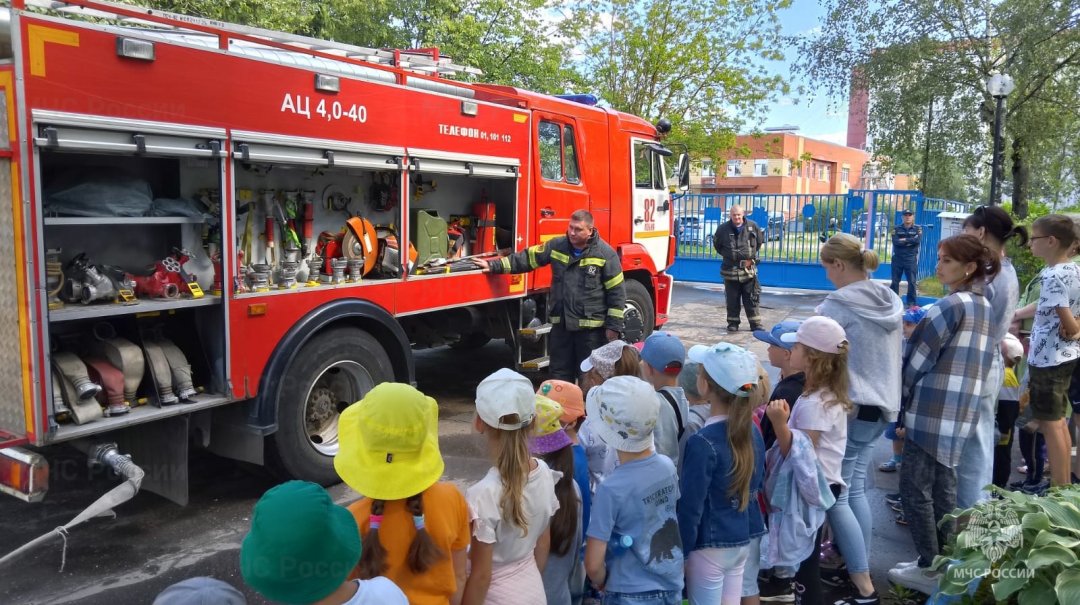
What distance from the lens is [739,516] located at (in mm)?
2838

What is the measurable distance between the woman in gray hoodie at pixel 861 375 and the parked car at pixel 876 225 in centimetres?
1267

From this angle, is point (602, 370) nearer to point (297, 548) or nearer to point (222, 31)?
point (297, 548)

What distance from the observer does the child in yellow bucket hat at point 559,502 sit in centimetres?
260

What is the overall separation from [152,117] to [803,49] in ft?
52.1

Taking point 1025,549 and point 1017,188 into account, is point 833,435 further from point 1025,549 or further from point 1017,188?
point 1017,188

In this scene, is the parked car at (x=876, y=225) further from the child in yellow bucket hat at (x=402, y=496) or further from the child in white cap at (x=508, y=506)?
the child in yellow bucket hat at (x=402, y=496)

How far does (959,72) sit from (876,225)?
11.4 ft

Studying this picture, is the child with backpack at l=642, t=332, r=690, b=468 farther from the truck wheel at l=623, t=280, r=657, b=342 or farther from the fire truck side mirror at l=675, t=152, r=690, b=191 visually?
the fire truck side mirror at l=675, t=152, r=690, b=191

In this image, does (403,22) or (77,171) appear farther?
(403,22)

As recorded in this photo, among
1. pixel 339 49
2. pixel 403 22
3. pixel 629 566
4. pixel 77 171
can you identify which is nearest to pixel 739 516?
pixel 629 566

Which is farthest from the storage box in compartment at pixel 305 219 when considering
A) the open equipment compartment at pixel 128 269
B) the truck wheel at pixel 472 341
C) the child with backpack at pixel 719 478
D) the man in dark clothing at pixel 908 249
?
the man in dark clothing at pixel 908 249

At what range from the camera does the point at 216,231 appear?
4.50 meters

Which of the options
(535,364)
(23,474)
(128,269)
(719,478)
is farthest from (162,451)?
(535,364)

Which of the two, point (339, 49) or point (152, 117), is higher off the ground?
point (339, 49)
